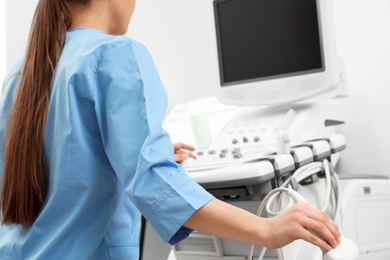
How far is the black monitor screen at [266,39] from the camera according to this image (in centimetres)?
171

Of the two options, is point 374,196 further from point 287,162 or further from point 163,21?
point 163,21

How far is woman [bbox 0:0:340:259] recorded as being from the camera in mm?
814

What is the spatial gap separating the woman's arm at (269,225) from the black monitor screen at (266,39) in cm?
95

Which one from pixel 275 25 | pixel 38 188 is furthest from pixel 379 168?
pixel 38 188

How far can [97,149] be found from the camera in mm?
925

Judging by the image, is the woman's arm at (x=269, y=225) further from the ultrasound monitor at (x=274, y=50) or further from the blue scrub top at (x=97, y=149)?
the ultrasound monitor at (x=274, y=50)

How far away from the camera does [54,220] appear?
920 millimetres

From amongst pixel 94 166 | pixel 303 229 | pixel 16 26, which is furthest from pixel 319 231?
pixel 16 26

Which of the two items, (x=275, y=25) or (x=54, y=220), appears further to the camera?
(x=275, y=25)

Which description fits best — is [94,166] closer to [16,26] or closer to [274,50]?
[274,50]

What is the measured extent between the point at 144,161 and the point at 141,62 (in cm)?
19

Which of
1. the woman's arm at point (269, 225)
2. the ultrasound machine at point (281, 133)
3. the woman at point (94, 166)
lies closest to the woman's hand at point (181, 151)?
the ultrasound machine at point (281, 133)

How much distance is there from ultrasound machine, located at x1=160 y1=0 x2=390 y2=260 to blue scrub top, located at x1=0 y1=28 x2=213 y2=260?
0.38 meters

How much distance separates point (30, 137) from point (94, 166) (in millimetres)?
124
